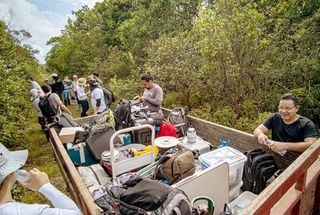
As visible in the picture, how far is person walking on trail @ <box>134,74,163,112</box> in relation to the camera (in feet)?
14.1

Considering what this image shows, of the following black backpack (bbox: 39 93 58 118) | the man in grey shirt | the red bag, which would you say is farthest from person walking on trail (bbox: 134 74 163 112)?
black backpack (bbox: 39 93 58 118)

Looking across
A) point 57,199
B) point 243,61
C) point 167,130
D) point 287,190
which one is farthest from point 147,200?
point 243,61

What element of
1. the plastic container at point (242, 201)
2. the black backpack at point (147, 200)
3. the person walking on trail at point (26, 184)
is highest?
the person walking on trail at point (26, 184)

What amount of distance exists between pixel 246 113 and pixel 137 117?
3.23m

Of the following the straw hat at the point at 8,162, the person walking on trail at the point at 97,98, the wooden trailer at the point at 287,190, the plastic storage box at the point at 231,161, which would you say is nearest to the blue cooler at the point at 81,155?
the wooden trailer at the point at 287,190

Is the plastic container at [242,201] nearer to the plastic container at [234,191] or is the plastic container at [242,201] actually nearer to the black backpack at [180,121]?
the plastic container at [234,191]

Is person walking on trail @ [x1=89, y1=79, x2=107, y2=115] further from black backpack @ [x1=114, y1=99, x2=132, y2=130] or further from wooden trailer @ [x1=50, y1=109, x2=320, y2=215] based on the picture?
wooden trailer @ [x1=50, y1=109, x2=320, y2=215]

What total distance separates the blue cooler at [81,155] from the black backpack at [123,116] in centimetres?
79

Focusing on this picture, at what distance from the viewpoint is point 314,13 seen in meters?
6.42

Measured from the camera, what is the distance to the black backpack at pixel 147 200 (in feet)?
5.16

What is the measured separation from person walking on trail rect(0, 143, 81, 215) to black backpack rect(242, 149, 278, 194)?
1.79 m

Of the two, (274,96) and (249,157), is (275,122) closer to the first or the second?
(249,157)

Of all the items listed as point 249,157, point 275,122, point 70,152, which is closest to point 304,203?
point 249,157

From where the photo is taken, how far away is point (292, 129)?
2.73 metres
